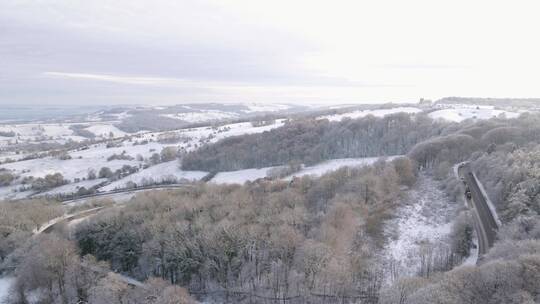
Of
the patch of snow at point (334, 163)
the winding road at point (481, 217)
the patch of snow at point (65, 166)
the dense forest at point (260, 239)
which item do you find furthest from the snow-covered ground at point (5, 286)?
the patch of snow at point (65, 166)

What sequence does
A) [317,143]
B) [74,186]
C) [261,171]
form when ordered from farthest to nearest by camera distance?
[317,143]
[74,186]
[261,171]

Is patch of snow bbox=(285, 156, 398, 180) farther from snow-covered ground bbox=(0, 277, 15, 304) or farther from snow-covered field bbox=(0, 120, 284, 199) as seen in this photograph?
snow-covered ground bbox=(0, 277, 15, 304)

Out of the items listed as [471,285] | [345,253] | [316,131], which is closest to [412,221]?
[345,253]

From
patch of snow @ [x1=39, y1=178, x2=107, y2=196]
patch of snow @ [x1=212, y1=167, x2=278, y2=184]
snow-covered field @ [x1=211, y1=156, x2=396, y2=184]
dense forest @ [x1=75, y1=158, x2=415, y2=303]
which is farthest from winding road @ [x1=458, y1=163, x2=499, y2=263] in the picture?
patch of snow @ [x1=39, y1=178, x2=107, y2=196]

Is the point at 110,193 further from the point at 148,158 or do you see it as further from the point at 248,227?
the point at 248,227

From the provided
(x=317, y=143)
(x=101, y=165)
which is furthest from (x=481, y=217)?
(x=101, y=165)

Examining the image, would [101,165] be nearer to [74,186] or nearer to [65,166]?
[65,166]

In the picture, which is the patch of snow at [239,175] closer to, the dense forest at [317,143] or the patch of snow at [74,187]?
the dense forest at [317,143]
